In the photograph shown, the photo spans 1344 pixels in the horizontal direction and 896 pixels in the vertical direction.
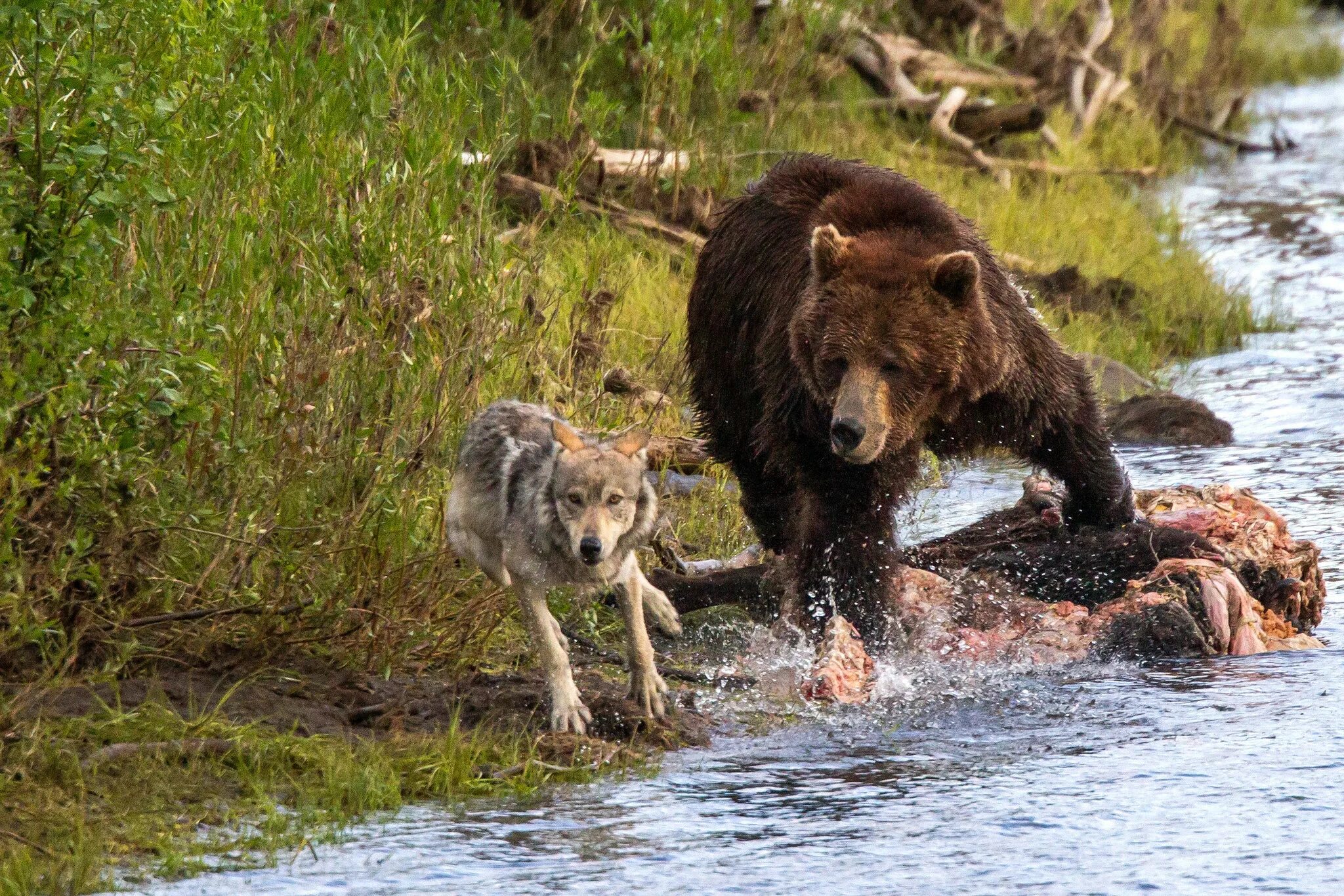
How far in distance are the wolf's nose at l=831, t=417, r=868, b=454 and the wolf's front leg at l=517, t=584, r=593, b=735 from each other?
113 cm

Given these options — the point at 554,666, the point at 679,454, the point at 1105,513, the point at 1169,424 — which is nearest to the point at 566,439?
the point at 554,666

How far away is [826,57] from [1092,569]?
22.3 feet

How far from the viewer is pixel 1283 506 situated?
321 inches

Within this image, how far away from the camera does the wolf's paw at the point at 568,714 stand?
5.34 metres

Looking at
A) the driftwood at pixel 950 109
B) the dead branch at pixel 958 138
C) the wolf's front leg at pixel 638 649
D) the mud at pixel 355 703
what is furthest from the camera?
the driftwood at pixel 950 109

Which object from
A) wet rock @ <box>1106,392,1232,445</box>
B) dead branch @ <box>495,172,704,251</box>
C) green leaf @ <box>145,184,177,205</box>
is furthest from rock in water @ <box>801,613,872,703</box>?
dead branch @ <box>495,172,704,251</box>

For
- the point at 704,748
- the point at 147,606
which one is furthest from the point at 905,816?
the point at 147,606

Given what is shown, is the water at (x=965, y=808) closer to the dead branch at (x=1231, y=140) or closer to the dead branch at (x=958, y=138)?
the dead branch at (x=958, y=138)

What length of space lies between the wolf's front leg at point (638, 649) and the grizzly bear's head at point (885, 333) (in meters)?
0.92

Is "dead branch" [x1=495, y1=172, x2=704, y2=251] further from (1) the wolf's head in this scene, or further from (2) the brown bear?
(1) the wolf's head

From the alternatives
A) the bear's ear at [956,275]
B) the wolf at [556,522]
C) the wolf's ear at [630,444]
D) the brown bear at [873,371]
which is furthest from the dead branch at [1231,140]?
the wolf's ear at [630,444]

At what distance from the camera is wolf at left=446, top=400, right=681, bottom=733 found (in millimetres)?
5195

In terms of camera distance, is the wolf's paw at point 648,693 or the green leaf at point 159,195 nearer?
the green leaf at point 159,195

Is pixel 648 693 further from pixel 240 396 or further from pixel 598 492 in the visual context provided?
A: pixel 240 396
